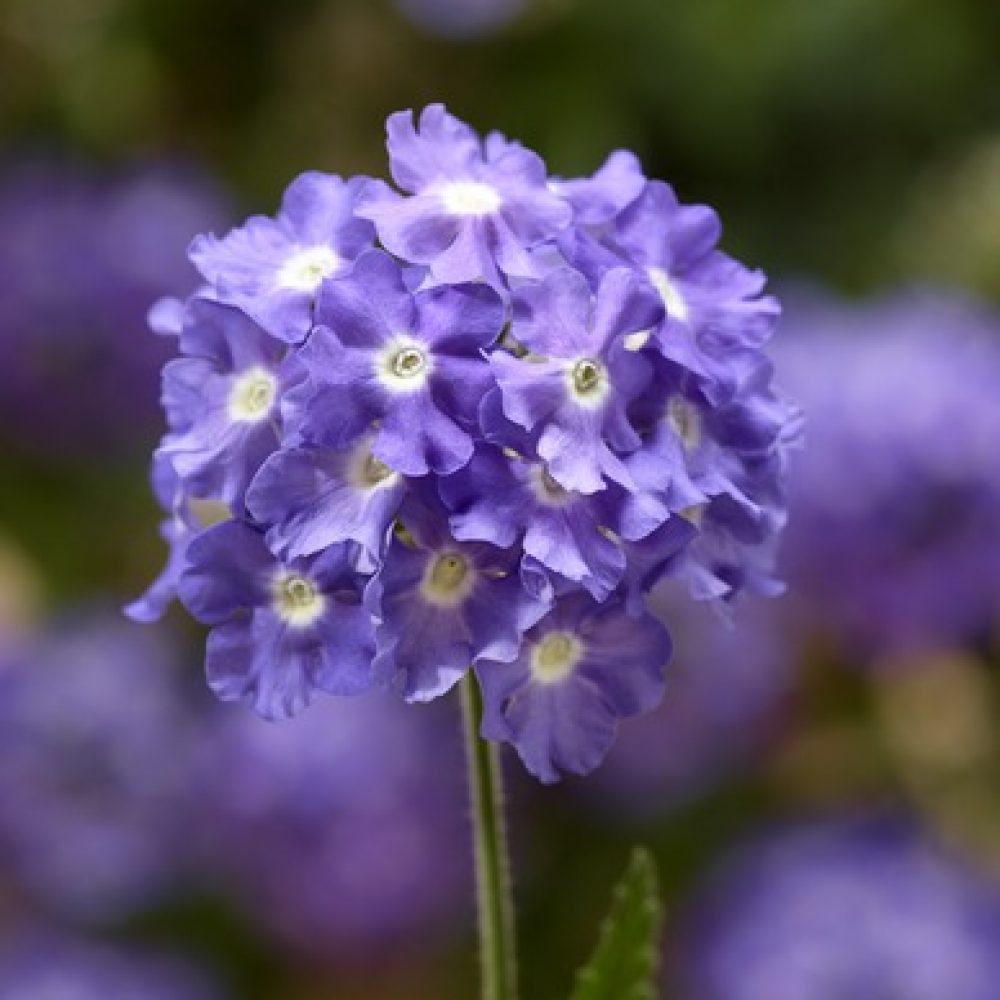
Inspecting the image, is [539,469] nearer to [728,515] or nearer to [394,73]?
[728,515]

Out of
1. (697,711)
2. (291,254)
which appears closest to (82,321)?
(697,711)

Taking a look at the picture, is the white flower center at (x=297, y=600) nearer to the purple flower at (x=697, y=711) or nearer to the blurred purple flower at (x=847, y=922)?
the blurred purple flower at (x=847, y=922)

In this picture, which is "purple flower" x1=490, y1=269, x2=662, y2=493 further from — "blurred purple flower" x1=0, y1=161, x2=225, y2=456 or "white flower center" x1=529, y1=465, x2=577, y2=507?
"blurred purple flower" x1=0, y1=161, x2=225, y2=456

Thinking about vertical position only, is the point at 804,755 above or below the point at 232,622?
above

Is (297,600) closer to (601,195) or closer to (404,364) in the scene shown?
(404,364)

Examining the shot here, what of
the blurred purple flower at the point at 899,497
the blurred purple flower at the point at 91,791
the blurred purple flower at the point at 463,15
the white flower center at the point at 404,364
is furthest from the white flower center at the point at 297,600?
the blurred purple flower at the point at 463,15

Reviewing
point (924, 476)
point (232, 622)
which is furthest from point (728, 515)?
point (924, 476)
